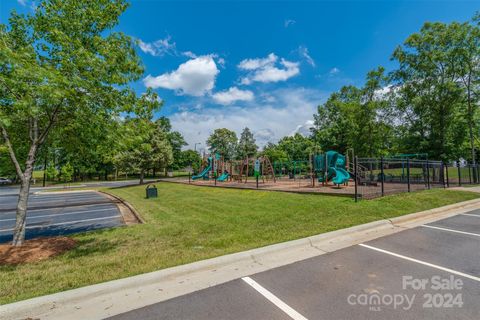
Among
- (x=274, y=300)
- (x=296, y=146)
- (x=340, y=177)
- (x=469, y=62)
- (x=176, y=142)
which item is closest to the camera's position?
(x=274, y=300)

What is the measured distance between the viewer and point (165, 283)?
352 cm

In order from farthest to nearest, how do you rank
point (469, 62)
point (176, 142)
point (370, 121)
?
point (176, 142) < point (370, 121) < point (469, 62)

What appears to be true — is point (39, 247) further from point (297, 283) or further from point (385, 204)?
point (385, 204)

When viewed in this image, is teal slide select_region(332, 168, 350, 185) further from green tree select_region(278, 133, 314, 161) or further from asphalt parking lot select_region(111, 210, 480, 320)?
green tree select_region(278, 133, 314, 161)

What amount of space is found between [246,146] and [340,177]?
5334 cm

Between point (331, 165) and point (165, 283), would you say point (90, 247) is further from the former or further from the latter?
point (331, 165)

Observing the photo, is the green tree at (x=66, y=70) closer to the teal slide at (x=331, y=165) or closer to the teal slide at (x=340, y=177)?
the teal slide at (x=340, y=177)

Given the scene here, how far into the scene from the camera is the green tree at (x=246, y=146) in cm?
6612

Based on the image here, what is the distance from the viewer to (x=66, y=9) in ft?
17.7

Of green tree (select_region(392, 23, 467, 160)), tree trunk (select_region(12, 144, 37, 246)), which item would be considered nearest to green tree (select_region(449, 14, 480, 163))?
green tree (select_region(392, 23, 467, 160))

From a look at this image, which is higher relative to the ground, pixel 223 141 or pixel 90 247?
pixel 223 141

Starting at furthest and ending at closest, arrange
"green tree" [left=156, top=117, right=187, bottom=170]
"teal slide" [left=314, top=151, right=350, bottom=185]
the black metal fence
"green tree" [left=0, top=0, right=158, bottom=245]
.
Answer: "green tree" [left=156, top=117, right=187, bottom=170] → "teal slide" [left=314, top=151, right=350, bottom=185] → the black metal fence → "green tree" [left=0, top=0, right=158, bottom=245]

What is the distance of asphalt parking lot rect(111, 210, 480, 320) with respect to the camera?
2.73m

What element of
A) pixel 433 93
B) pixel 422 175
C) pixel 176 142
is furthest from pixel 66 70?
pixel 176 142
